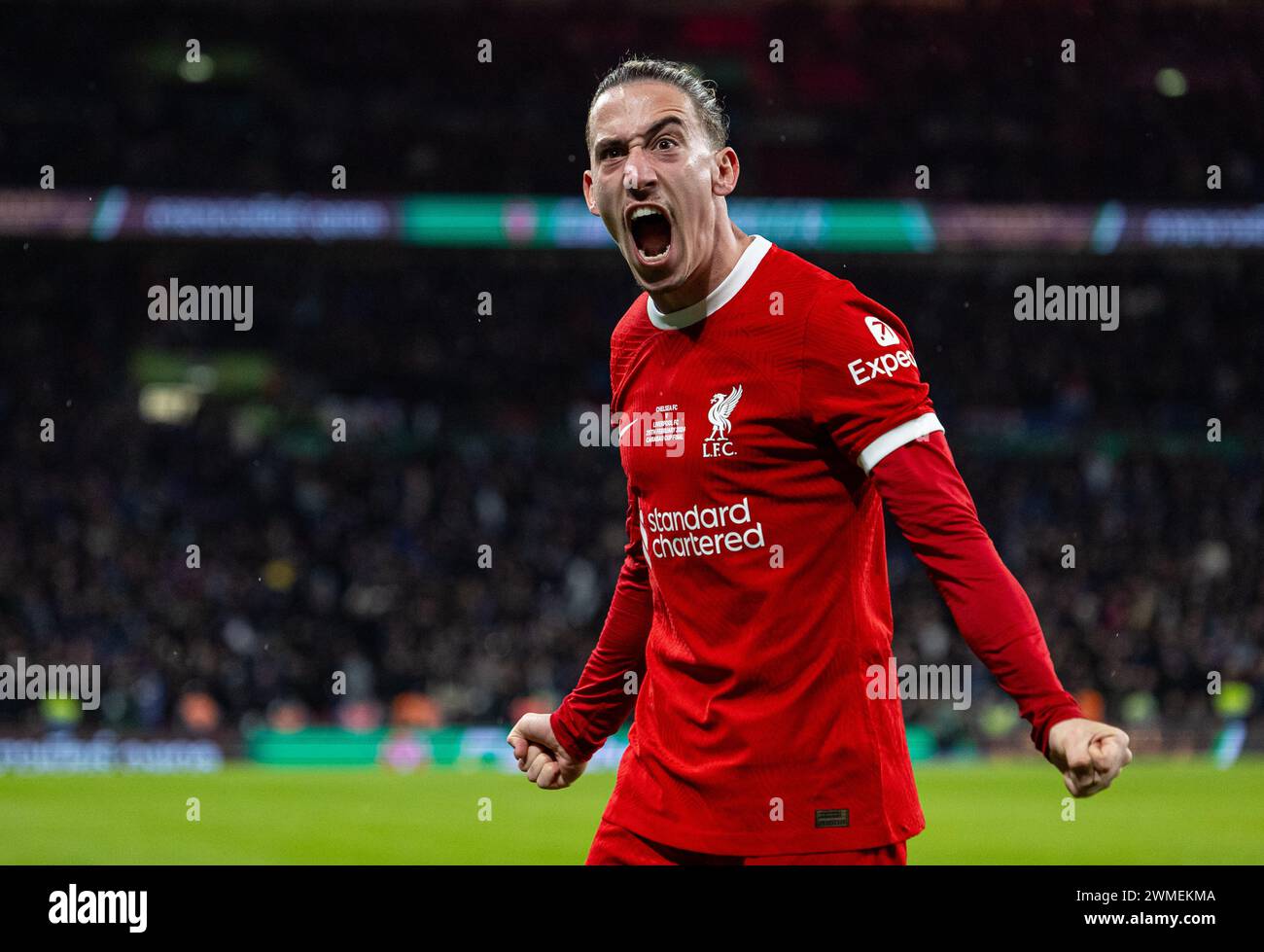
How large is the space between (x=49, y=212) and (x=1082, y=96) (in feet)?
44.1

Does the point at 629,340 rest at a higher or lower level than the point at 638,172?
lower

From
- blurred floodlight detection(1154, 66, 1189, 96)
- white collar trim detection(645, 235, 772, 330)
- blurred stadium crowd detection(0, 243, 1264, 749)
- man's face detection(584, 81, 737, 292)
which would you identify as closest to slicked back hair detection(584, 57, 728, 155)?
man's face detection(584, 81, 737, 292)

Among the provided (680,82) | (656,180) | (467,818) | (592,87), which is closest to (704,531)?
(656,180)

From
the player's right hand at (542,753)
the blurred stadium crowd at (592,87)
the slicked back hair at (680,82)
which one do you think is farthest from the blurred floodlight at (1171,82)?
the player's right hand at (542,753)

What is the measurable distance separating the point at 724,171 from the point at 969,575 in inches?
41.7

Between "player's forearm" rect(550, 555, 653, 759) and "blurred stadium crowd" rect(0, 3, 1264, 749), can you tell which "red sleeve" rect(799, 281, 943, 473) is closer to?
"player's forearm" rect(550, 555, 653, 759)

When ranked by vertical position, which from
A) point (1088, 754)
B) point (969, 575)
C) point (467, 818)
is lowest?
point (467, 818)

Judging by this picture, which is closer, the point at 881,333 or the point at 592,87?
the point at 881,333

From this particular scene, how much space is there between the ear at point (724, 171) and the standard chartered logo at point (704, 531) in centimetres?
68

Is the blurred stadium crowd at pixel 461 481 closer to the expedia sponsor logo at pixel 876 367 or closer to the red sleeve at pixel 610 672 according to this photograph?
the red sleeve at pixel 610 672

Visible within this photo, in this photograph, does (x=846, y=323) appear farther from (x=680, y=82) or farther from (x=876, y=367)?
(x=680, y=82)

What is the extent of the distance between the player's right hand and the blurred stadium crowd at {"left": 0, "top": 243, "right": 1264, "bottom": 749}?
12.7 m

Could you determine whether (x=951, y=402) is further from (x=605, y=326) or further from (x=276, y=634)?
(x=276, y=634)

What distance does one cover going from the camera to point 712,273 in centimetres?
307
